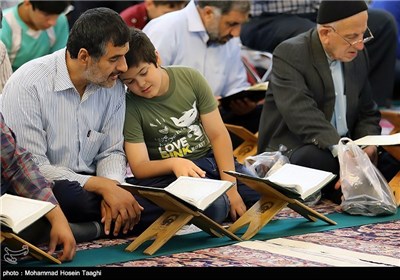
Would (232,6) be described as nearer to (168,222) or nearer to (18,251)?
(168,222)

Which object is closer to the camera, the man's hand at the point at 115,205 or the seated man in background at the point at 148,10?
the man's hand at the point at 115,205

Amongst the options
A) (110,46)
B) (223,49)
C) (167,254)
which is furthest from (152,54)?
(223,49)

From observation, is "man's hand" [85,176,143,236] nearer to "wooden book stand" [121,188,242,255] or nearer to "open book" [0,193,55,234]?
"wooden book stand" [121,188,242,255]

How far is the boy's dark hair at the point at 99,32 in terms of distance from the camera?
397 cm

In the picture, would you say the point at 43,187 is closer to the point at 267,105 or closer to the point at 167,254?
the point at 167,254

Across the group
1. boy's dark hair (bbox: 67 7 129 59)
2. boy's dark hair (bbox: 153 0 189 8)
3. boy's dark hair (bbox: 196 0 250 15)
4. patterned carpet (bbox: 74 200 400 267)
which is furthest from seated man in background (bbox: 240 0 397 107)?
boy's dark hair (bbox: 67 7 129 59)

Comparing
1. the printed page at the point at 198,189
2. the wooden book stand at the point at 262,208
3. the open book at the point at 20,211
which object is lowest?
the wooden book stand at the point at 262,208

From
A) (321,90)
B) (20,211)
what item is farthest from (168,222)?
(321,90)

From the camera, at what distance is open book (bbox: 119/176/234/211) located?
3.84 metres

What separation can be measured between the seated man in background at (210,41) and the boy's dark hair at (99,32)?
1.65 metres

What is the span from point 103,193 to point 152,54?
66cm

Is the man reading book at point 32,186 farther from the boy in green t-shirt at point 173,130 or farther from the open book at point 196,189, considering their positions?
the boy in green t-shirt at point 173,130

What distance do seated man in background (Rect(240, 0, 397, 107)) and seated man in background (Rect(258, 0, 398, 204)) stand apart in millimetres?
1408

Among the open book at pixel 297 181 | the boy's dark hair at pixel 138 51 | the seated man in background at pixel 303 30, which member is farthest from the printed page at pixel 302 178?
the seated man in background at pixel 303 30
